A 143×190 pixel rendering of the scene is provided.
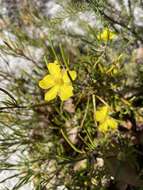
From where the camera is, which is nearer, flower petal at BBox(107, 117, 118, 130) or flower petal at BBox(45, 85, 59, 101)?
flower petal at BBox(45, 85, 59, 101)

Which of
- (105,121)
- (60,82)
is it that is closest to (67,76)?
(60,82)

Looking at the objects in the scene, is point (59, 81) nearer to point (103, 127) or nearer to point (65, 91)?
point (65, 91)

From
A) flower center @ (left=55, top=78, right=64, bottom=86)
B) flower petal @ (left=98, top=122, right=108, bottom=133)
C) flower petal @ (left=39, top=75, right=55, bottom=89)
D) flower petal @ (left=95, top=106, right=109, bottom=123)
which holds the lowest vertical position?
flower petal @ (left=98, top=122, right=108, bottom=133)

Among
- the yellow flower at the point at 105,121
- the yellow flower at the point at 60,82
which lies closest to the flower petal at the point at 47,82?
the yellow flower at the point at 60,82

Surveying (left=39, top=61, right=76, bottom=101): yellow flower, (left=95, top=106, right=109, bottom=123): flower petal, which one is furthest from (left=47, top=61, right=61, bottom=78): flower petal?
(left=95, top=106, right=109, bottom=123): flower petal

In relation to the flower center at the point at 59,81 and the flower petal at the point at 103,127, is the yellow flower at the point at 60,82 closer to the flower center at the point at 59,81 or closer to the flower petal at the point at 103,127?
the flower center at the point at 59,81

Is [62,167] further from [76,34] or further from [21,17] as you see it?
[21,17]

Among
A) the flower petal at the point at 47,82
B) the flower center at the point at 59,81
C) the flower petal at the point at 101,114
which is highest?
the flower petal at the point at 47,82

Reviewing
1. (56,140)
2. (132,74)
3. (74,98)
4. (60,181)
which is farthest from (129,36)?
(60,181)

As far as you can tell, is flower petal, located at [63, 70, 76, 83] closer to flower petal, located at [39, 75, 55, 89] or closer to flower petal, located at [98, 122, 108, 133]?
flower petal, located at [39, 75, 55, 89]
